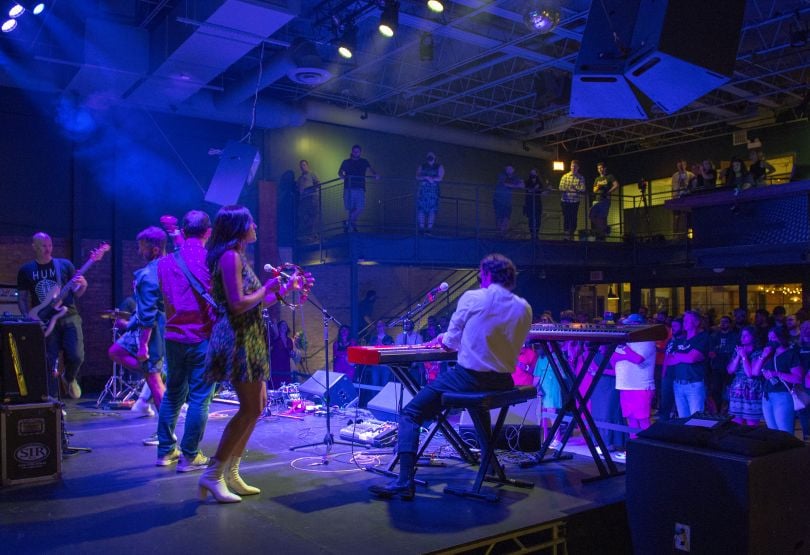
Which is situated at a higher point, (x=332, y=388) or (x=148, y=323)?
(x=148, y=323)

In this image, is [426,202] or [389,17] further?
[426,202]

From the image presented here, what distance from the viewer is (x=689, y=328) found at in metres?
7.39

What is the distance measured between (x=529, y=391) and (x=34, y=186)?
10.5 m

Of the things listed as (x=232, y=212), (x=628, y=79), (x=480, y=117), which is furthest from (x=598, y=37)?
(x=480, y=117)

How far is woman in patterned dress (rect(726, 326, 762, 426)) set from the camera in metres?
7.04

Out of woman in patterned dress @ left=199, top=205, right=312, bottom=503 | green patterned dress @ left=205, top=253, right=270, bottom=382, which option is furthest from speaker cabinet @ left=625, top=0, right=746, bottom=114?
green patterned dress @ left=205, top=253, right=270, bottom=382

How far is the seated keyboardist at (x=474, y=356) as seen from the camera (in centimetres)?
425

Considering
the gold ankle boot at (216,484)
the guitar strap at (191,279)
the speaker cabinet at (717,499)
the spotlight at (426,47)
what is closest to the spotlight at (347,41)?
the spotlight at (426,47)

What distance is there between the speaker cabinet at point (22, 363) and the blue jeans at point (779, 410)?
6.72 metres

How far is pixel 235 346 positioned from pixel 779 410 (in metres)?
5.70

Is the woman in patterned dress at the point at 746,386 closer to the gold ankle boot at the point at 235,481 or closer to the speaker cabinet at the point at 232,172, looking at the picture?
the gold ankle boot at the point at 235,481

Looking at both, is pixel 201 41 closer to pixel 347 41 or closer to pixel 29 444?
pixel 347 41

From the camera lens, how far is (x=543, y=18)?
1019 cm

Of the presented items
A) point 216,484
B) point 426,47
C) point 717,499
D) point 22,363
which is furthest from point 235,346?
point 426,47
